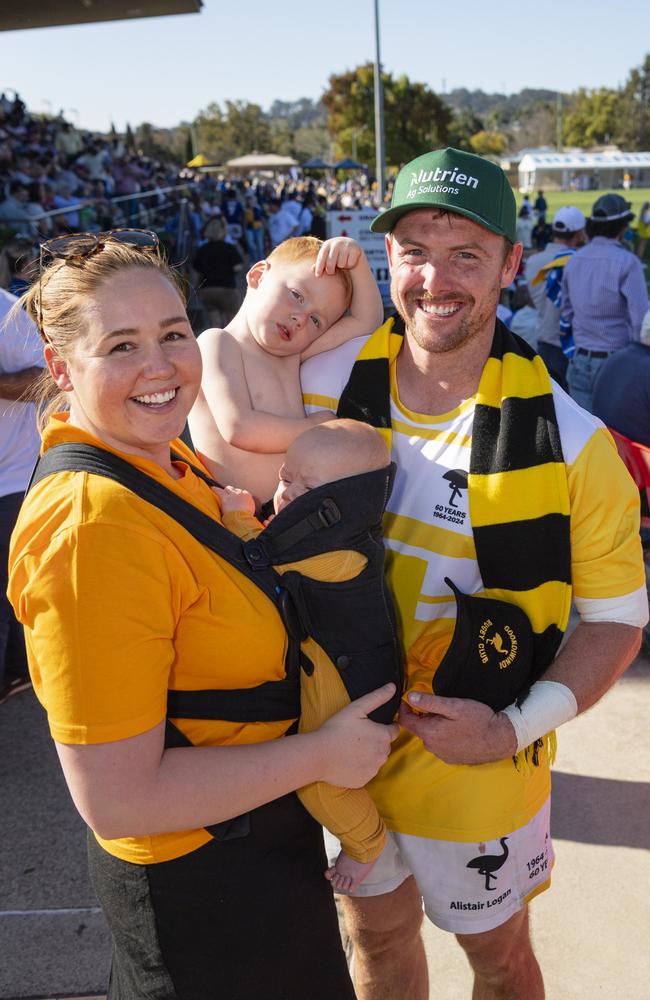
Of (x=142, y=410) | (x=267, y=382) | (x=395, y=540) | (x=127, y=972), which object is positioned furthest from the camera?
(x=267, y=382)

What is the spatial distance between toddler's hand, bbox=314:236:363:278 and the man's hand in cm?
116

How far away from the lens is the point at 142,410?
5.22ft

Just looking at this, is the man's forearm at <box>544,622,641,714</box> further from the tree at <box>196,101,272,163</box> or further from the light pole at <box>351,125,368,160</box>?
the tree at <box>196,101,272,163</box>

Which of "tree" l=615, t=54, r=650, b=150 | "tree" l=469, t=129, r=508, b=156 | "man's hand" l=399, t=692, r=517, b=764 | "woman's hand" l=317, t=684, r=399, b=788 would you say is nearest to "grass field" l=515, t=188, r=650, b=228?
"man's hand" l=399, t=692, r=517, b=764

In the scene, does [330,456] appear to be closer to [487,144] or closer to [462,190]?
[462,190]

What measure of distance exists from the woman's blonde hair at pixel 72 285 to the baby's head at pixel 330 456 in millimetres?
428

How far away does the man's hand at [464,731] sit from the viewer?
74.7 inches

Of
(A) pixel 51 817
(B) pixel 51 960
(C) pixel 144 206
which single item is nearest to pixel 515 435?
(B) pixel 51 960

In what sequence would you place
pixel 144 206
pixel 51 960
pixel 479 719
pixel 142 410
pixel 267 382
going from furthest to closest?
pixel 144 206 < pixel 51 960 < pixel 267 382 < pixel 479 719 < pixel 142 410

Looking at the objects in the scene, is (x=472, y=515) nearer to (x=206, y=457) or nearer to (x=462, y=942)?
(x=206, y=457)

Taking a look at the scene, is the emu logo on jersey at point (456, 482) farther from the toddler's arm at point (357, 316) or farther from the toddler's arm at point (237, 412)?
the toddler's arm at point (357, 316)

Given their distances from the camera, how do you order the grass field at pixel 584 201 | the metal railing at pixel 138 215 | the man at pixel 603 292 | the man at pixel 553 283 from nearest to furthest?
the man at pixel 603 292 < the man at pixel 553 283 < the metal railing at pixel 138 215 < the grass field at pixel 584 201

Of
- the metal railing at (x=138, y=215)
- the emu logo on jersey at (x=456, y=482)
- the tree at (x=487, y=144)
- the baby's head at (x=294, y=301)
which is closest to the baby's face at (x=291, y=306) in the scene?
the baby's head at (x=294, y=301)

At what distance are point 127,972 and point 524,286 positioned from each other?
32.0 ft
